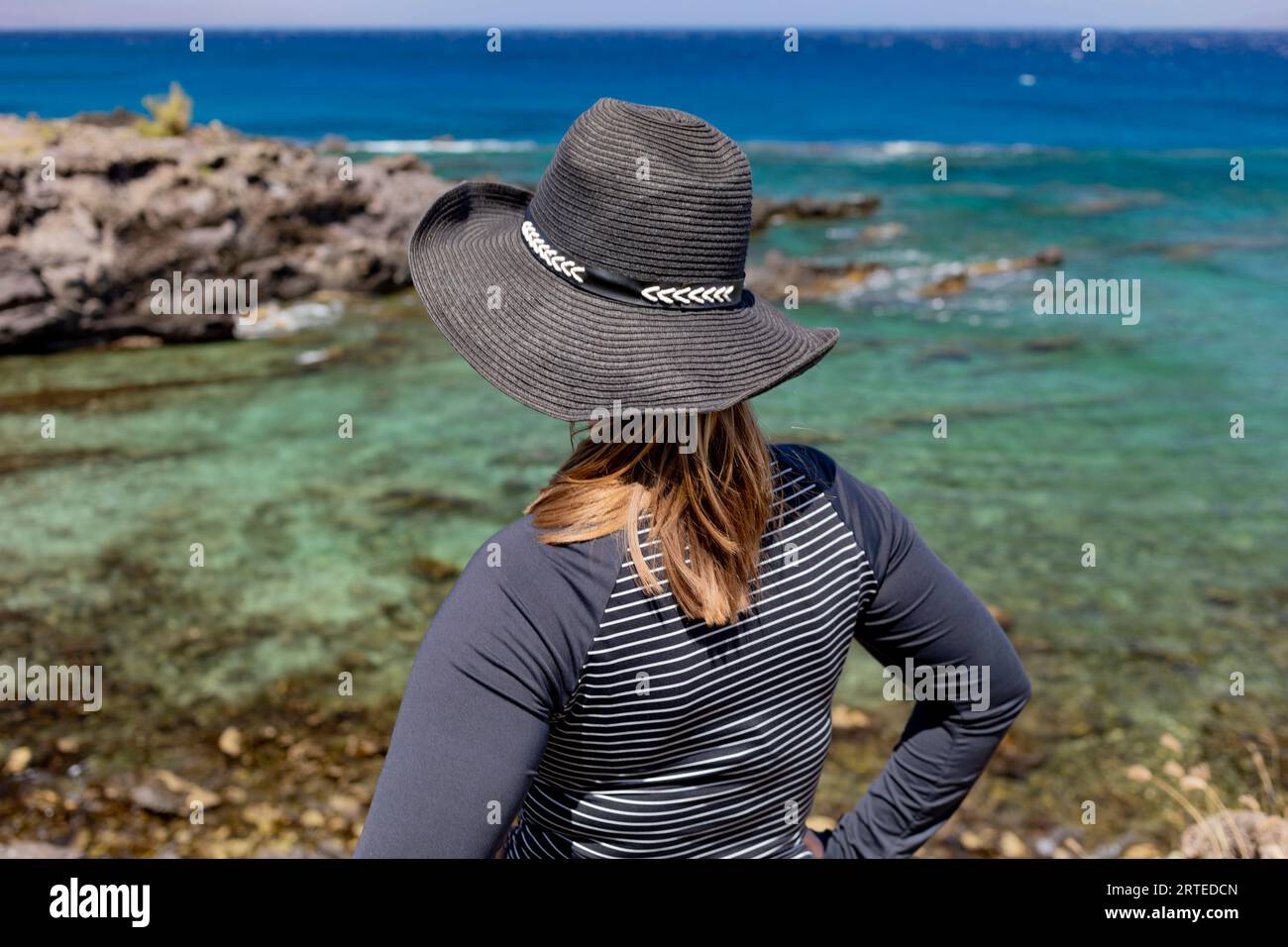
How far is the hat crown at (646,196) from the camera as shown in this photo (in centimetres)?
148

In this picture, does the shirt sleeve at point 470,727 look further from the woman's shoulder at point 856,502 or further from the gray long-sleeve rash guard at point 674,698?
the woman's shoulder at point 856,502

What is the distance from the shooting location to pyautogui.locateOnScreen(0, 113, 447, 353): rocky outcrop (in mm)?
11242

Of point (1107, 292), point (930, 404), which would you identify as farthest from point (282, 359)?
point (1107, 292)

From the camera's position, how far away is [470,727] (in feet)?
4.11

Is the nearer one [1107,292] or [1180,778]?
[1180,778]

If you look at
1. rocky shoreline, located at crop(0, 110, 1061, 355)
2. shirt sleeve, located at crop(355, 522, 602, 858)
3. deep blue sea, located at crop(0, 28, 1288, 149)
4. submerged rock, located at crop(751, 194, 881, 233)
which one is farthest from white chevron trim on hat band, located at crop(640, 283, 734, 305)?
deep blue sea, located at crop(0, 28, 1288, 149)

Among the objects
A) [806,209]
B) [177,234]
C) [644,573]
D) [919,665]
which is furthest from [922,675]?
[806,209]

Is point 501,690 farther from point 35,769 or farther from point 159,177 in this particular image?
point 159,177

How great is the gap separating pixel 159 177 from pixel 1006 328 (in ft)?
36.3

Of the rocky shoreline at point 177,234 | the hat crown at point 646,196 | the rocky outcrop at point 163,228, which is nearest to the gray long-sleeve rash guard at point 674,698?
the hat crown at point 646,196

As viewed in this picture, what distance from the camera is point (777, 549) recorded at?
A: 152 centimetres

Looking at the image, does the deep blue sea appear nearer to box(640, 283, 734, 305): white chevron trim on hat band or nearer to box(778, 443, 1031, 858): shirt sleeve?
box(778, 443, 1031, 858): shirt sleeve

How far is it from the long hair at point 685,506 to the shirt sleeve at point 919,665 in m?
0.19

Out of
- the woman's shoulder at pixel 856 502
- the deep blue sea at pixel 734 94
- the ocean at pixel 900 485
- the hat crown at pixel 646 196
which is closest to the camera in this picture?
the hat crown at pixel 646 196
